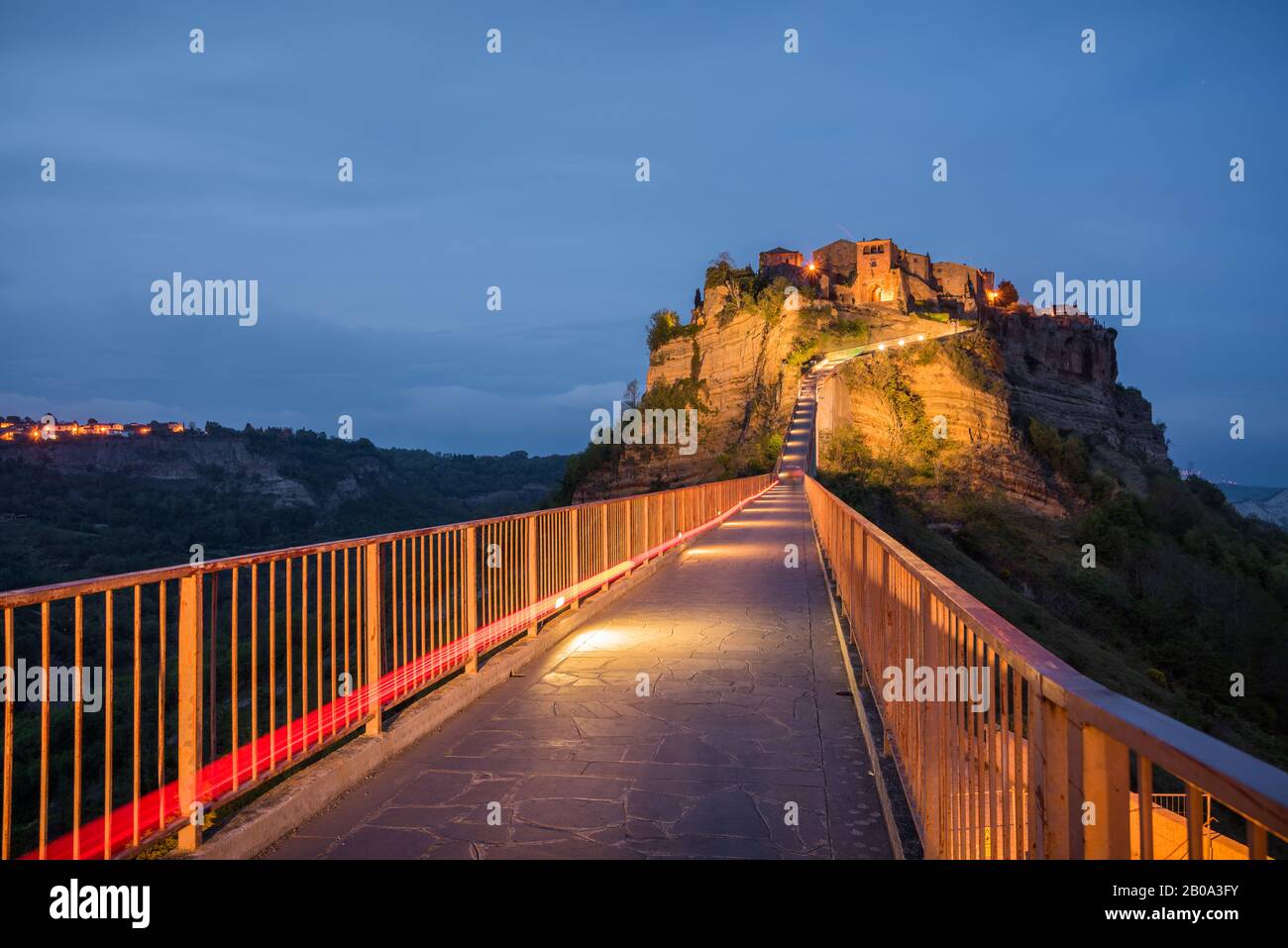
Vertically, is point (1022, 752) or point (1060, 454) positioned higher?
point (1060, 454)

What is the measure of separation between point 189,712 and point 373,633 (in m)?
1.48

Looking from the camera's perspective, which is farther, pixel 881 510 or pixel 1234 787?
pixel 881 510

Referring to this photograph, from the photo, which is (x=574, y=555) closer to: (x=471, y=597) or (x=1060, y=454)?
(x=471, y=597)

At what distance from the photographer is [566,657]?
788cm

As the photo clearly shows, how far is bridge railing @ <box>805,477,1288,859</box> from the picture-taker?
1.27 meters

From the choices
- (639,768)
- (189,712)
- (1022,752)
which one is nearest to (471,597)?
(639,768)

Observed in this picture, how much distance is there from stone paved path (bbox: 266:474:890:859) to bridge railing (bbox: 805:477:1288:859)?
2.02 ft

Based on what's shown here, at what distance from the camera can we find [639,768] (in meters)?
4.84

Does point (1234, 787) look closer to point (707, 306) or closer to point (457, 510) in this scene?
point (707, 306)

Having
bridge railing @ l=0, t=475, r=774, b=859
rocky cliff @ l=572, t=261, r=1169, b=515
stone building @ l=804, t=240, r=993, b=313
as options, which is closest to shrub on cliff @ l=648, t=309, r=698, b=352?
rocky cliff @ l=572, t=261, r=1169, b=515

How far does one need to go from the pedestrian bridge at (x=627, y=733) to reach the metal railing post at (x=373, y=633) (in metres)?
0.02

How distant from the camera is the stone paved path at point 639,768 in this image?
3852 millimetres

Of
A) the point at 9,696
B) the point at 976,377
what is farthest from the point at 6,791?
the point at 976,377
